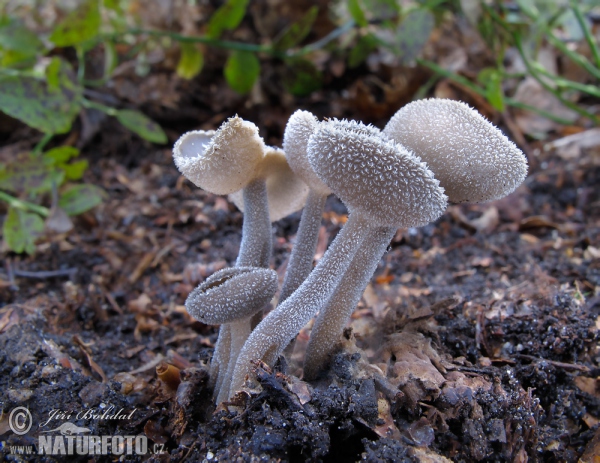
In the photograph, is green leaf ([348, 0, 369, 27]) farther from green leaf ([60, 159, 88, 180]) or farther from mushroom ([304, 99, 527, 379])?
green leaf ([60, 159, 88, 180])

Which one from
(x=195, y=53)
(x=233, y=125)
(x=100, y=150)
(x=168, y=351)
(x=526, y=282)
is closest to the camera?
(x=233, y=125)

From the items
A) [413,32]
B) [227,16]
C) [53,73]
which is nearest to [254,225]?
[53,73]

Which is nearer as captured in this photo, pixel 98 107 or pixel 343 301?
pixel 343 301

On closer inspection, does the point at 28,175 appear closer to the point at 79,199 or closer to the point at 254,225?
the point at 79,199

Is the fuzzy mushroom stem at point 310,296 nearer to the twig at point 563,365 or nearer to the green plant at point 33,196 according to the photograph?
the twig at point 563,365

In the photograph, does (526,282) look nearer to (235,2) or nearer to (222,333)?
(222,333)

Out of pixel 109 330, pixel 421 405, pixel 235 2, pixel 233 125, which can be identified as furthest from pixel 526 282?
pixel 235 2

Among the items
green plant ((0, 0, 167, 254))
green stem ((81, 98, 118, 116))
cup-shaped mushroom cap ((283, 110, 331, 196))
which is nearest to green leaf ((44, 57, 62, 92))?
green plant ((0, 0, 167, 254))
